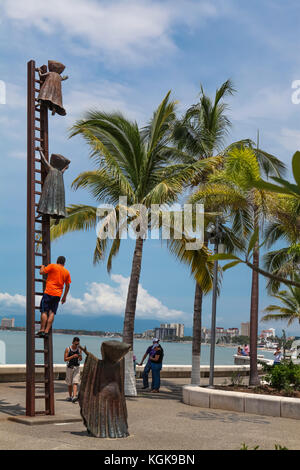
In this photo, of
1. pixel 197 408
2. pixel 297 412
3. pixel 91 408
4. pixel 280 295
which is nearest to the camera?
pixel 91 408

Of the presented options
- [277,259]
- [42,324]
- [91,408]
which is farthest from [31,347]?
[277,259]

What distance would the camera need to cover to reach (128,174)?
1875 centimetres

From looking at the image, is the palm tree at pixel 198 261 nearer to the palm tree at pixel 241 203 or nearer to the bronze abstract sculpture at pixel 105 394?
the palm tree at pixel 241 203

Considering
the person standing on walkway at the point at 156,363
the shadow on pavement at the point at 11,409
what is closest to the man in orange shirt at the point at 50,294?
the shadow on pavement at the point at 11,409

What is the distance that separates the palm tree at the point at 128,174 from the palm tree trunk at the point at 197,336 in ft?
7.61

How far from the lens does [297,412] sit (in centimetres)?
1339

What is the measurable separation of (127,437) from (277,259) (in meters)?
23.0

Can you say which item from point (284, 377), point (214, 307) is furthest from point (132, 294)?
point (284, 377)

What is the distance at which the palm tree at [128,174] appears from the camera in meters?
18.0

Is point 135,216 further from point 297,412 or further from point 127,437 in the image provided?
point 127,437

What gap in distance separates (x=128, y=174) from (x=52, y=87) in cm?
637

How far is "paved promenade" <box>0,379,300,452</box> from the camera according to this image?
30.5 feet

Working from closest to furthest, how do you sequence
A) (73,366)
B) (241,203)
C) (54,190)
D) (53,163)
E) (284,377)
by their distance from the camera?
(54,190), (53,163), (73,366), (284,377), (241,203)

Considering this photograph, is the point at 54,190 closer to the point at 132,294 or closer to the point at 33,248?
the point at 33,248
